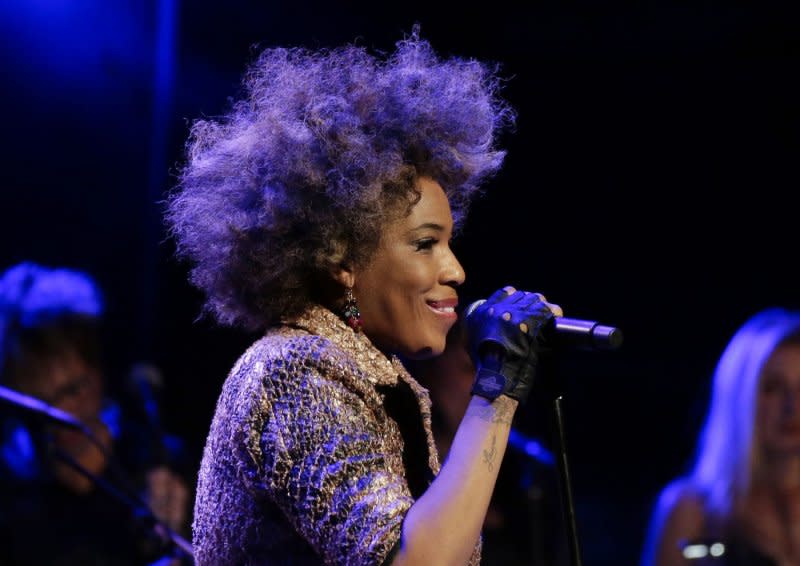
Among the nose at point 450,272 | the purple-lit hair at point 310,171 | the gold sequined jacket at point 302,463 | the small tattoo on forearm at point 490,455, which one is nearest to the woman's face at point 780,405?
the purple-lit hair at point 310,171

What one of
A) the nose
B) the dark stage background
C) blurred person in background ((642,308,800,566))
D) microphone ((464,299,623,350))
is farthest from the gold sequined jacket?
the dark stage background

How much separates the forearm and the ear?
440mm

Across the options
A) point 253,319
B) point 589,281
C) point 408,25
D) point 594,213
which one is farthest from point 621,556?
point 253,319

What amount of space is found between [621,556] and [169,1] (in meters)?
3.75

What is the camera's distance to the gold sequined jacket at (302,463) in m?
1.59

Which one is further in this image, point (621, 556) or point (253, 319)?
point (621, 556)

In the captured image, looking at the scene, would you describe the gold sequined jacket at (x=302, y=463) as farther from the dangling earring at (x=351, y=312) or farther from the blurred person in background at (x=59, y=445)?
the blurred person in background at (x=59, y=445)

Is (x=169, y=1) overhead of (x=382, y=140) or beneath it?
overhead

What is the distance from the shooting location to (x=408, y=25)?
193 inches

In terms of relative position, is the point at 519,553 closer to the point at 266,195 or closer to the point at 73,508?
the point at 73,508

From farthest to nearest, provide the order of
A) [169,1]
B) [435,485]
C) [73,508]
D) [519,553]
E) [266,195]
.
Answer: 1. [169,1]
2. [519,553]
3. [73,508]
4. [266,195]
5. [435,485]

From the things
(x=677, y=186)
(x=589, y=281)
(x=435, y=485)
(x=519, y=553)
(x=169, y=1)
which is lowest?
(x=435, y=485)

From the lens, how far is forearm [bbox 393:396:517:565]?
1552mm

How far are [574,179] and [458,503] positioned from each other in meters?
3.88
